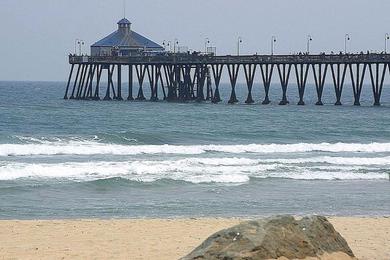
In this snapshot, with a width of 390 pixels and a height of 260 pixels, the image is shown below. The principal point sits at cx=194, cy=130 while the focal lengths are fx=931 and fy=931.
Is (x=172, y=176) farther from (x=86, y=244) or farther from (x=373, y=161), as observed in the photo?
(x=86, y=244)

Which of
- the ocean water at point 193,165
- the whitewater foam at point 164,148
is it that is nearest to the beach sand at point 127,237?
the ocean water at point 193,165

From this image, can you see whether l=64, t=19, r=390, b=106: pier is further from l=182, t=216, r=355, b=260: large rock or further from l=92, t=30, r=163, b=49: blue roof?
l=182, t=216, r=355, b=260: large rock

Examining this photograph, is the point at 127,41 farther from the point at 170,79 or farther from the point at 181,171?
the point at 181,171

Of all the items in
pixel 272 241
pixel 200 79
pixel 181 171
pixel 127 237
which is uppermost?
pixel 200 79

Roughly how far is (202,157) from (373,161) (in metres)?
6.02

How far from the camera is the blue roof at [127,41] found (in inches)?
3150

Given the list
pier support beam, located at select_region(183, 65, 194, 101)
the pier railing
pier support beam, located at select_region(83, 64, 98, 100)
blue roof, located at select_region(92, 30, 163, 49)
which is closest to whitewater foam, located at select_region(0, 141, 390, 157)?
the pier railing

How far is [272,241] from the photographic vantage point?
37.2ft

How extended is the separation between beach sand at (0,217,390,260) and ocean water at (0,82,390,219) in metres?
2.04

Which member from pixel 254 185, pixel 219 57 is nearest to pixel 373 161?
pixel 254 185

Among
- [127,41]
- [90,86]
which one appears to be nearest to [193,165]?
[90,86]

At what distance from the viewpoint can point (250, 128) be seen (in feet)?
155

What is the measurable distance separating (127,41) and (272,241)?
7020 cm

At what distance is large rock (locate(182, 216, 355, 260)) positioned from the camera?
11156 mm
